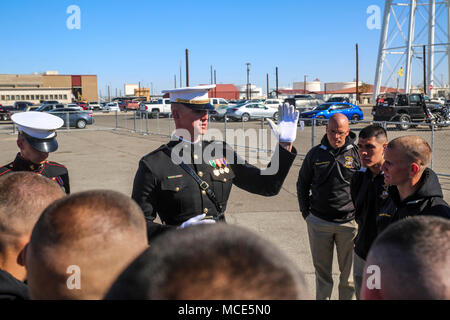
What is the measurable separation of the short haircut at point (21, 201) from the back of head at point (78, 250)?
44 cm

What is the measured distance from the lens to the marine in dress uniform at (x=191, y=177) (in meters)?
2.60

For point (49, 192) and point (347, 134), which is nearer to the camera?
point (49, 192)

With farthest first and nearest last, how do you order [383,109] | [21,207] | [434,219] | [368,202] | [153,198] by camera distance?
[383,109] < [368,202] < [153,198] < [21,207] < [434,219]

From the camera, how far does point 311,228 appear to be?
4016 millimetres

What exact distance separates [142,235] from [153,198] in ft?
4.95

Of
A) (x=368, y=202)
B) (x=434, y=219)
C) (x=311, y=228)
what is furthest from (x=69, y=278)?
(x=311, y=228)

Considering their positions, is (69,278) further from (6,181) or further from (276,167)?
(276,167)

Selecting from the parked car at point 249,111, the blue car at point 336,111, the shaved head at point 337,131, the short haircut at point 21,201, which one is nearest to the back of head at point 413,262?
the short haircut at point 21,201

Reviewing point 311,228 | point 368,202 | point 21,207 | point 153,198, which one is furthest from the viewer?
point 311,228

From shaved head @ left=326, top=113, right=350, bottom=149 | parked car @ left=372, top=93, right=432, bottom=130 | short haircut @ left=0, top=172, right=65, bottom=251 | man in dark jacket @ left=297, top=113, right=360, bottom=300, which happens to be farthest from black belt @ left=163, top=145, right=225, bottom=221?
parked car @ left=372, top=93, right=432, bottom=130

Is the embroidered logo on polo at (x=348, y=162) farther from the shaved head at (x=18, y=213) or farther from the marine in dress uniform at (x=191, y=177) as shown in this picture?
the shaved head at (x=18, y=213)

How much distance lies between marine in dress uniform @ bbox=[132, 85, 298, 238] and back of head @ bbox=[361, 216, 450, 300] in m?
1.69

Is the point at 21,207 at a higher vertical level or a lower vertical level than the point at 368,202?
higher

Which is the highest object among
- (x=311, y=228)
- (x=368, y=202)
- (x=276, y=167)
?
(x=276, y=167)
